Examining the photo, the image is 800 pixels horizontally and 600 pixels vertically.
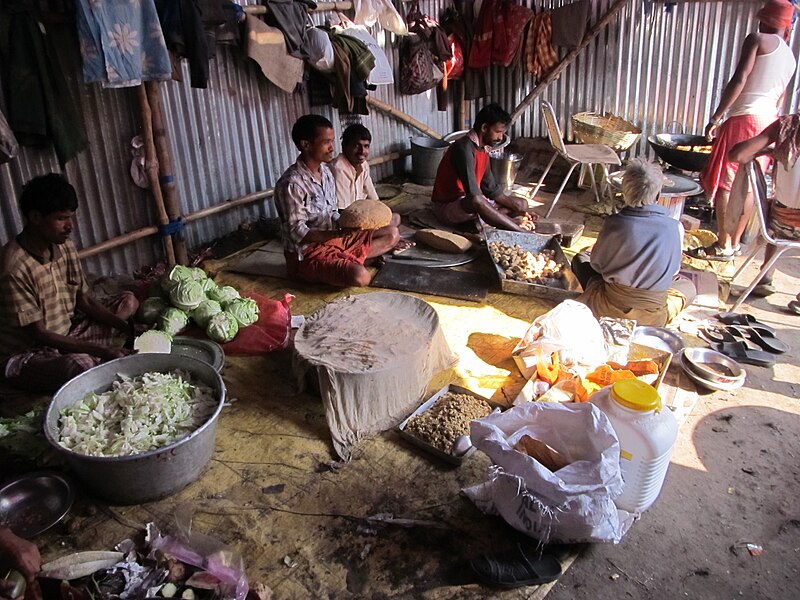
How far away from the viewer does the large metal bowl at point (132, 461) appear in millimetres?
2291

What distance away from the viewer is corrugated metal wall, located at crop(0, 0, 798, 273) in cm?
430

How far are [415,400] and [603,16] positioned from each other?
20.5 ft

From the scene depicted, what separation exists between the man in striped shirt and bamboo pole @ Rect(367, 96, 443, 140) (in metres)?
4.37

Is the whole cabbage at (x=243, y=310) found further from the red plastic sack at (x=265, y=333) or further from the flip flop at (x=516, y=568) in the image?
the flip flop at (x=516, y=568)

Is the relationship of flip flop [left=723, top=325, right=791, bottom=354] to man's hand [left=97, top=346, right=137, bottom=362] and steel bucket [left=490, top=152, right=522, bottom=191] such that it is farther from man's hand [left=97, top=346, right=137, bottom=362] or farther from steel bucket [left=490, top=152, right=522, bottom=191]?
man's hand [left=97, top=346, right=137, bottom=362]

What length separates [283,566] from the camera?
2.19 metres

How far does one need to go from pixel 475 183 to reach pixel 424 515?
3.31 metres

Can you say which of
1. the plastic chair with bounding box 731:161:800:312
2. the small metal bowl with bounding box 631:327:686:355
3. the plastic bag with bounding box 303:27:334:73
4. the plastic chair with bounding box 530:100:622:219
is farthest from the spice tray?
the plastic bag with bounding box 303:27:334:73

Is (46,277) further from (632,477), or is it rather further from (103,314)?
(632,477)

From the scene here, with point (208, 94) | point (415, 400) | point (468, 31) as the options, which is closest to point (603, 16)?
point (468, 31)

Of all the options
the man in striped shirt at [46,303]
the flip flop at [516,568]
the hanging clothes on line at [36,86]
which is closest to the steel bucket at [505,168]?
the hanging clothes on line at [36,86]

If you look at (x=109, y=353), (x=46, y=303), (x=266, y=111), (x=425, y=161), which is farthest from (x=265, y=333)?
(x=425, y=161)

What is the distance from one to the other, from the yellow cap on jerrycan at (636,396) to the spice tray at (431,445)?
755mm

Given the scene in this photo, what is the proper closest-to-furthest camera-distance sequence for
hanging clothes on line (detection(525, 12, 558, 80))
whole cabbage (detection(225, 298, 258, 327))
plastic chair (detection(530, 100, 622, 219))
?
whole cabbage (detection(225, 298, 258, 327)), plastic chair (detection(530, 100, 622, 219)), hanging clothes on line (detection(525, 12, 558, 80))
